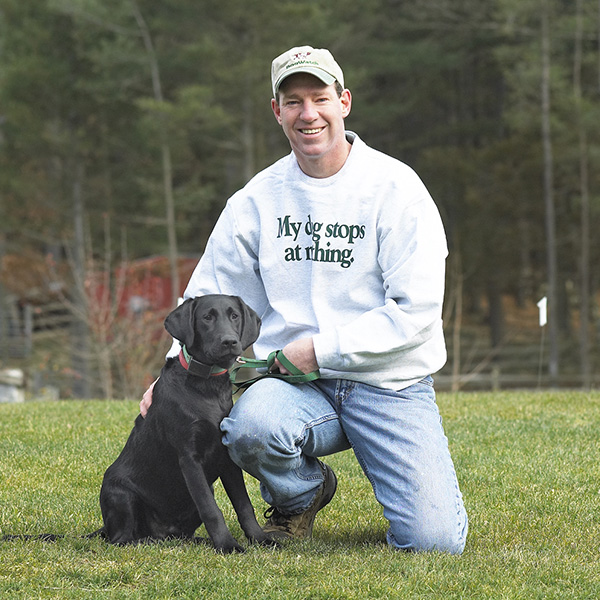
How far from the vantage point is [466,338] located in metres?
28.4

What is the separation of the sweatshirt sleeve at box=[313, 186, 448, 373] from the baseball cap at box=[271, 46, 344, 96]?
0.59 m

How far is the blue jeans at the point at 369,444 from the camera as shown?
3.81 metres

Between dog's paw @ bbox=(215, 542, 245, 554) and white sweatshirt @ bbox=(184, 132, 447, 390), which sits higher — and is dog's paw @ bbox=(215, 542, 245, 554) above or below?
below

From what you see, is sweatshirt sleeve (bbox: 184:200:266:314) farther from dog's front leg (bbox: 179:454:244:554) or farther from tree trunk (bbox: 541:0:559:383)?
tree trunk (bbox: 541:0:559:383)

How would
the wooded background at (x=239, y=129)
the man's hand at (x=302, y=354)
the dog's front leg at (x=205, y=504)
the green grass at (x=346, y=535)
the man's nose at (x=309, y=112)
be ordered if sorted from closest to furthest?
the green grass at (x=346, y=535) < the dog's front leg at (x=205, y=504) < the man's hand at (x=302, y=354) < the man's nose at (x=309, y=112) < the wooded background at (x=239, y=129)

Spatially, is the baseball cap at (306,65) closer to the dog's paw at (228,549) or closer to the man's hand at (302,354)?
the man's hand at (302,354)

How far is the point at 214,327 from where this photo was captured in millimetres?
3734

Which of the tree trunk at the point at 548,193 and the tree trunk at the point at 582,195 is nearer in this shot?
the tree trunk at the point at 548,193

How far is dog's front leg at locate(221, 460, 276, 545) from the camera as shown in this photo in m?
3.80

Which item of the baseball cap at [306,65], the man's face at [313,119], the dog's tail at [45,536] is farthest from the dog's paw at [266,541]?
A: the baseball cap at [306,65]

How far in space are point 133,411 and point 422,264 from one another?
4092 millimetres

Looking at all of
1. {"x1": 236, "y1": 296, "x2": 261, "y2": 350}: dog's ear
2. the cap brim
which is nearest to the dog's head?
{"x1": 236, "y1": 296, "x2": 261, "y2": 350}: dog's ear

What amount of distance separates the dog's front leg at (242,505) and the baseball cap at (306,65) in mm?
1571

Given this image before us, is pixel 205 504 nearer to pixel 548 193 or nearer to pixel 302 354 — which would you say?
pixel 302 354
